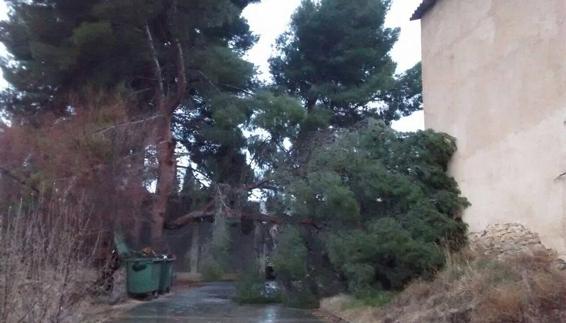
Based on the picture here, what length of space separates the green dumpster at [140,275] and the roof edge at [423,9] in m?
8.97

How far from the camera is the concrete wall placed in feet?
32.1

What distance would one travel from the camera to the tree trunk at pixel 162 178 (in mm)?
19703

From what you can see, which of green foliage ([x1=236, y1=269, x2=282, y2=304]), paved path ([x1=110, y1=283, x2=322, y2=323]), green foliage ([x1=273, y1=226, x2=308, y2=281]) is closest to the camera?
paved path ([x1=110, y1=283, x2=322, y2=323])

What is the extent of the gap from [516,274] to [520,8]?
4706mm

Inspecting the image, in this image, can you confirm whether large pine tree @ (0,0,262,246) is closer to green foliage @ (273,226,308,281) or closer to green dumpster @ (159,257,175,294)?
green dumpster @ (159,257,175,294)

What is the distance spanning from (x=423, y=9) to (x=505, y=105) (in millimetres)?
4529

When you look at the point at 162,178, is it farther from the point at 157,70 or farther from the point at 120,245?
the point at 120,245

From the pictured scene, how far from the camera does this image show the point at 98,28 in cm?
1717

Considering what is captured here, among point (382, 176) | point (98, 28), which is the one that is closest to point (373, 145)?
point (382, 176)

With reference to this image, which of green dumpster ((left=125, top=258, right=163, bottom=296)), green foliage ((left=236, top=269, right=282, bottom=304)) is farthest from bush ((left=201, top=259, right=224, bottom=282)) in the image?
green dumpster ((left=125, top=258, right=163, bottom=296))

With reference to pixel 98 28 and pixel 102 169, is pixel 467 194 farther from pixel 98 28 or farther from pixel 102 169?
pixel 98 28

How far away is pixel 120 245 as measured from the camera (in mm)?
15508

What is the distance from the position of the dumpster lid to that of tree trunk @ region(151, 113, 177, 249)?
3.56m

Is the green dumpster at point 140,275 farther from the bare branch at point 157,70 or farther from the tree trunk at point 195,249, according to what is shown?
the tree trunk at point 195,249
